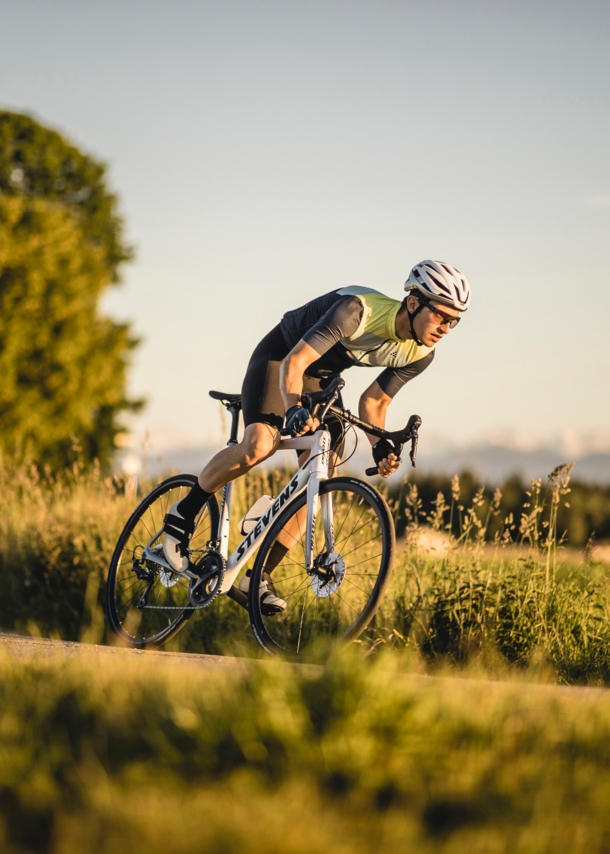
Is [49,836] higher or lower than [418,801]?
lower

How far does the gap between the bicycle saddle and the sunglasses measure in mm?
1257

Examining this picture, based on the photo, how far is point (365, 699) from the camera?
275cm

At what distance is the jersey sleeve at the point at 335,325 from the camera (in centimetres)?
498

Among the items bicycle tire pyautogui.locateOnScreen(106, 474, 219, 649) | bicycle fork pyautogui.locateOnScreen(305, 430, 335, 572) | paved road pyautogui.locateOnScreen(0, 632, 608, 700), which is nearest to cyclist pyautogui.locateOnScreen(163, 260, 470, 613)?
bicycle tire pyautogui.locateOnScreen(106, 474, 219, 649)

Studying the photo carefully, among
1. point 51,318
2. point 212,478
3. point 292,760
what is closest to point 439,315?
point 212,478

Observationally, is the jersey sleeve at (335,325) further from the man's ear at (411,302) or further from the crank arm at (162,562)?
the crank arm at (162,562)

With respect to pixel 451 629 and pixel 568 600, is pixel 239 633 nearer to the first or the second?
pixel 451 629

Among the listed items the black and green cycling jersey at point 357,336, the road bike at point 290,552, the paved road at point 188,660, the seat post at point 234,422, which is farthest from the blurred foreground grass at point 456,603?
the seat post at point 234,422

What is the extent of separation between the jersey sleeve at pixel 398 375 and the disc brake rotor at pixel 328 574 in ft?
4.36

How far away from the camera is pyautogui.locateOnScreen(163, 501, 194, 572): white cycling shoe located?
5773 mm

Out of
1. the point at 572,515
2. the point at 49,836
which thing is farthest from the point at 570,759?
the point at 572,515

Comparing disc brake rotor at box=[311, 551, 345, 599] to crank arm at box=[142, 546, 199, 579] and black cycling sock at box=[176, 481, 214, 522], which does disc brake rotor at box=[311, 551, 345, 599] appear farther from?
black cycling sock at box=[176, 481, 214, 522]

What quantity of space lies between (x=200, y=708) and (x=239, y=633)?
3.70m

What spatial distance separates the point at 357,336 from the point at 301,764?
297 centimetres
